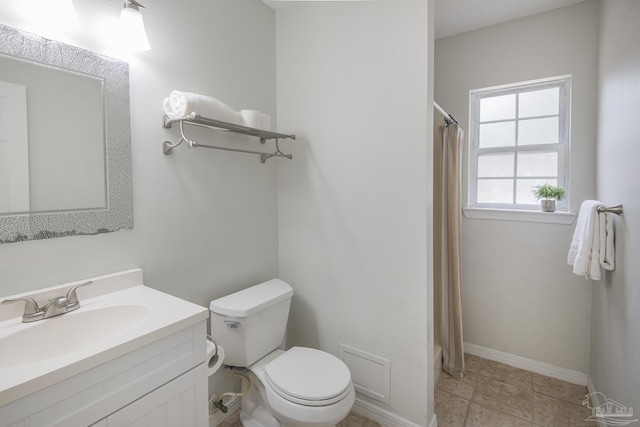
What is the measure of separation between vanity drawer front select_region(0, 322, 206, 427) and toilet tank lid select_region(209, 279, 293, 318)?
45 centimetres

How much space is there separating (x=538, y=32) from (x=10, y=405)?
10.3ft

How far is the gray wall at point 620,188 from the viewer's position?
1.30 metres

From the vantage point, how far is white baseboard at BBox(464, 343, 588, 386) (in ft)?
7.04

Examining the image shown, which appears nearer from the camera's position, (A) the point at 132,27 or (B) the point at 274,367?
(A) the point at 132,27

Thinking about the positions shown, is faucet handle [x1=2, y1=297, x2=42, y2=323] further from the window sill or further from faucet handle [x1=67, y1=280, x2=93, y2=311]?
the window sill

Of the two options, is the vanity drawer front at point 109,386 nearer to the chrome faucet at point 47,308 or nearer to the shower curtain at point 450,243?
the chrome faucet at point 47,308

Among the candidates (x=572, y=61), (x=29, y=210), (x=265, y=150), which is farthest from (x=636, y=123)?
(x=29, y=210)

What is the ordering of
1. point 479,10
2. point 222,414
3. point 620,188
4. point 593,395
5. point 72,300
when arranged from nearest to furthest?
point 72,300 → point 620,188 → point 222,414 → point 593,395 → point 479,10

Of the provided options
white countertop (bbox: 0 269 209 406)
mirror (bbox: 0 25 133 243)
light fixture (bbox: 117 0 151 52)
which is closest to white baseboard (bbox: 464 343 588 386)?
white countertop (bbox: 0 269 209 406)

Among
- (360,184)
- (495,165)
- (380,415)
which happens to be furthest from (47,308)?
(495,165)

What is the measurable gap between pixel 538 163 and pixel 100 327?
281 centimetres

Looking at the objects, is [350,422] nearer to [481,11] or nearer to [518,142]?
[518,142]

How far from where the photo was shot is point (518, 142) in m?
2.36

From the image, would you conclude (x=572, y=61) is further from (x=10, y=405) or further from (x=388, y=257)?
(x=10, y=405)
